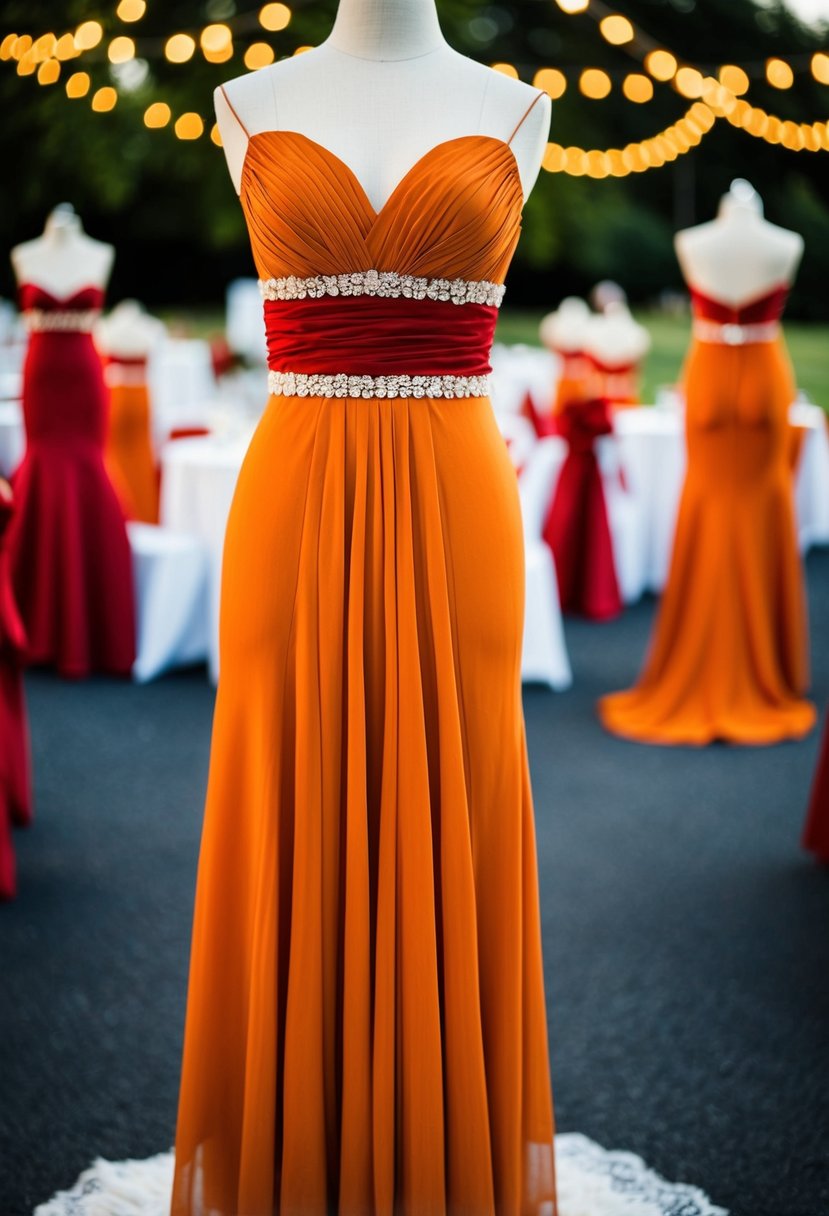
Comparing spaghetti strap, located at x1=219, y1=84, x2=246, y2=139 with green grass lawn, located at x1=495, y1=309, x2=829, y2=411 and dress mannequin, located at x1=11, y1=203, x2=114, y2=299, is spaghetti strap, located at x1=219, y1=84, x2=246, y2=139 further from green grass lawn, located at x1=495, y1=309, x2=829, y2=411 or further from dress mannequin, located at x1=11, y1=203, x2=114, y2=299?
green grass lawn, located at x1=495, y1=309, x2=829, y2=411

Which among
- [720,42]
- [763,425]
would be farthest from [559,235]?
Result: [763,425]

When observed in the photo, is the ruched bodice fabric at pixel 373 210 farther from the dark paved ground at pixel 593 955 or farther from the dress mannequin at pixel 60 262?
the dress mannequin at pixel 60 262

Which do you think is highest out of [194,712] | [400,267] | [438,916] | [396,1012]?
[400,267]

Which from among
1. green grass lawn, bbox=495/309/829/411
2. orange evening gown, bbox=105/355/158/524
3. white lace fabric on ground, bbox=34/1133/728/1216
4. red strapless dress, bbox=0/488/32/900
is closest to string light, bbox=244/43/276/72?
orange evening gown, bbox=105/355/158/524

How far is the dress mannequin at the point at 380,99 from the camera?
185cm

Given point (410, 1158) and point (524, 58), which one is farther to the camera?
point (524, 58)

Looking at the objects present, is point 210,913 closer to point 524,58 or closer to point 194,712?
point 194,712

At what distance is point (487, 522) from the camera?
1911mm

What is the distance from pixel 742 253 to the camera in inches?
189

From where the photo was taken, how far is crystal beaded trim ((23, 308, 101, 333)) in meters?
5.61

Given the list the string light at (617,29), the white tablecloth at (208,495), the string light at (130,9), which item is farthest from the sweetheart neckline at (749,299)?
the string light at (130,9)

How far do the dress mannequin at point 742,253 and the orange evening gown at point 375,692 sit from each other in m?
3.13

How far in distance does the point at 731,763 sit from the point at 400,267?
10.8 feet

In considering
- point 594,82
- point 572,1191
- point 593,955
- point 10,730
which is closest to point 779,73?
point 594,82
